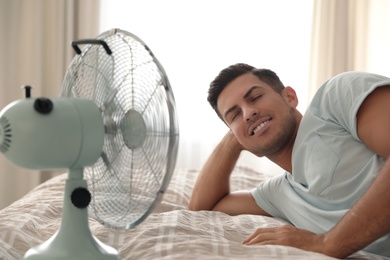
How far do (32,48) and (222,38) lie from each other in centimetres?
Answer: 124

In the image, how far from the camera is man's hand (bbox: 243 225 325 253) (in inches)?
45.0

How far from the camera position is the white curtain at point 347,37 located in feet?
11.5

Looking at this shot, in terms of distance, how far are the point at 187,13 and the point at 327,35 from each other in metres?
0.94

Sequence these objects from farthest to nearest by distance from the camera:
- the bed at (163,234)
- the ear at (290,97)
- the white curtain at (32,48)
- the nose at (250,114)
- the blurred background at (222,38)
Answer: the blurred background at (222,38), the white curtain at (32,48), the ear at (290,97), the nose at (250,114), the bed at (163,234)

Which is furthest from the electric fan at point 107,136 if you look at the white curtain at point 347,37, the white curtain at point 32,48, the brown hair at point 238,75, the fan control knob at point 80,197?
Result: the white curtain at point 347,37

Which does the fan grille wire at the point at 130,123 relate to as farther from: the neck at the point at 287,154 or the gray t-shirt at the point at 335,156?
the neck at the point at 287,154

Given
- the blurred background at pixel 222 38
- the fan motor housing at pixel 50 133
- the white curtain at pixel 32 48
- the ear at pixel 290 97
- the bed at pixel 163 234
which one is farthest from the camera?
the blurred background at pixel 222 38

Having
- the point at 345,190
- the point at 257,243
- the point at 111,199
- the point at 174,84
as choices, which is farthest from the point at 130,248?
the point at 174,84

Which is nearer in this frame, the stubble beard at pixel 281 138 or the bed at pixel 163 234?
the bed at pixel 163 234

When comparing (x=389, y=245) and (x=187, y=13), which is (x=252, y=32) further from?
(x=389, y=245)

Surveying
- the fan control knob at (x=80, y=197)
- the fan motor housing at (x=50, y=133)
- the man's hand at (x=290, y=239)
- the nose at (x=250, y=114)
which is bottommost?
the man's hand at (x=290, y=239)

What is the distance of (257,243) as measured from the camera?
3.89 feet

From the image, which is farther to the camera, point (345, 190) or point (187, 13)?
point (187, 13)

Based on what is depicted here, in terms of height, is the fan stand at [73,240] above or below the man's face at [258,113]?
below
